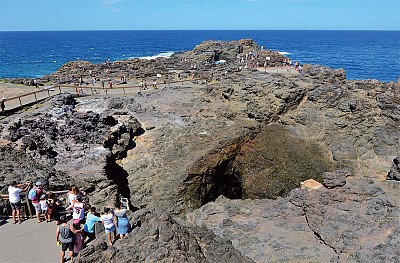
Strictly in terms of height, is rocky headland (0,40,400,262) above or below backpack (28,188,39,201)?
below

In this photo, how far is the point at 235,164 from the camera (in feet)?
77.4

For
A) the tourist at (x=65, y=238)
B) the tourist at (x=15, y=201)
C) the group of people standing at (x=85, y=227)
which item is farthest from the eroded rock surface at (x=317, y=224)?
the tourist at (x=15, y=201)

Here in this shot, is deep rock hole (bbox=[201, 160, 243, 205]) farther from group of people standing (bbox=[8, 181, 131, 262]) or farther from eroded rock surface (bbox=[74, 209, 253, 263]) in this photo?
group of people standing (bbox=[8, 181, 131, 262])

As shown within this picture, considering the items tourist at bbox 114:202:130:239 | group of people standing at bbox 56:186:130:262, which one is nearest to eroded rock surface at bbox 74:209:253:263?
tourist at bbox 114:202:130:239

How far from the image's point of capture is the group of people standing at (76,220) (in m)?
9.67

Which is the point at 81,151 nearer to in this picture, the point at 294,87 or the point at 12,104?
the point at 12,104

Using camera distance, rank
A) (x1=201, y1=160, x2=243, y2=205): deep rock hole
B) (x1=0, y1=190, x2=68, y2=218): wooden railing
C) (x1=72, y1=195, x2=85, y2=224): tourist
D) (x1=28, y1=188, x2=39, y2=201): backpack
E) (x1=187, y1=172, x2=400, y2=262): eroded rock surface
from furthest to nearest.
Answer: (x1=201, y1=160, x2=243, y2=205): deep rock hole < (x1=187, y1=172, x2=400, y2=262): eroded rock surface < (x1=0, y1=190, x2=68, y2=218): wooden railing < (x1=28, y1=188, x2=39, y2=201): backpack < (x1=72, y1=195, x2=85, y2=224): tourist

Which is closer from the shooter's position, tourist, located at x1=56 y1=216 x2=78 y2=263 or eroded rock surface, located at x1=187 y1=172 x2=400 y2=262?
tourist, located at x1=56 y1=216 x2=78 y2=263

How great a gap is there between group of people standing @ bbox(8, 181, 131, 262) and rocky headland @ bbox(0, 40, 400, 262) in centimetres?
47

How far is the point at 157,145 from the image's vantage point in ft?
80.6

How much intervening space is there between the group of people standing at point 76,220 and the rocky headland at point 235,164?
0.47 meters

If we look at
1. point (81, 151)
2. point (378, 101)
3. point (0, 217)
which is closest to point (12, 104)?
point (81, 151)

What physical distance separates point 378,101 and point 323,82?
5.60m

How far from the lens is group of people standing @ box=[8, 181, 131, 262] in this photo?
381 inches
